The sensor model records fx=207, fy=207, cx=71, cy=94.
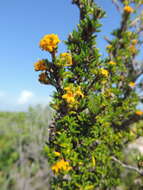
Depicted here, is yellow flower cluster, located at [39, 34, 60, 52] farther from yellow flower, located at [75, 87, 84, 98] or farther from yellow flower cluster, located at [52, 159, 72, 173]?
yellow flower cluster, located at [52, 159, 72, 173]

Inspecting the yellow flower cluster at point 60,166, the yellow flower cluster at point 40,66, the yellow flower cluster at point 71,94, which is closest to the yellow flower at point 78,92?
the yellow flower cluster at point 71,94

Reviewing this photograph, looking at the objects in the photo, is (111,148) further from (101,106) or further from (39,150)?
(39,150)

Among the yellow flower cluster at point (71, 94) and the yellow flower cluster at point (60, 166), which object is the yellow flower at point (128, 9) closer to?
the yellow flower cluster at point (71, 94)

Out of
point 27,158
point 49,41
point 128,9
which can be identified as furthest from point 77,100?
point 27,158

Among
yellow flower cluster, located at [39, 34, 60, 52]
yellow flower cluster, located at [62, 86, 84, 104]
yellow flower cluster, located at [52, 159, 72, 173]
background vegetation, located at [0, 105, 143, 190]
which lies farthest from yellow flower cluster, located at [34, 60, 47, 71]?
→ background vegetation, located at [0, 105, 143, 190]

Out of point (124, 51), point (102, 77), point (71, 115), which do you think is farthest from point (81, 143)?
point (124, 51)

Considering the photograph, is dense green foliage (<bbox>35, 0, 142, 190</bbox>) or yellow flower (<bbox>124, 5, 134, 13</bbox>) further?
yellow flower (<bbox>124, 5, 134, 13</bbox>)
